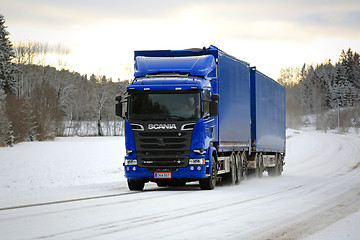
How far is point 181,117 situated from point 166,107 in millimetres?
541

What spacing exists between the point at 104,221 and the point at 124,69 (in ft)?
264

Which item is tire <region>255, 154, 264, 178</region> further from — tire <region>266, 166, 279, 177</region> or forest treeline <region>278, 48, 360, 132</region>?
forest treeline <region>278, 48, 360, 132</region>

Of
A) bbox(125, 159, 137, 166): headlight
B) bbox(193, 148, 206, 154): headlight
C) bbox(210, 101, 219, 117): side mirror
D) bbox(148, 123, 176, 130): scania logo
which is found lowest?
bbox(125, 159, 137, 166): headlight

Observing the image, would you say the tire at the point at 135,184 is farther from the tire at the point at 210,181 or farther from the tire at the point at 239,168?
the tire at the point at 239,168

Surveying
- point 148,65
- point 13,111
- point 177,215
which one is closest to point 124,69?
point 13,111

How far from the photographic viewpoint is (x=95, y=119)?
95625mm

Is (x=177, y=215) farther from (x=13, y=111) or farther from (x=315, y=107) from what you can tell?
(x=315, y=107)

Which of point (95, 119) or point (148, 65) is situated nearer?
point (148, 65)

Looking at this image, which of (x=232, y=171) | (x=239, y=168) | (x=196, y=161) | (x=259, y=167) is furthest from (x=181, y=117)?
(x=259, y=167)

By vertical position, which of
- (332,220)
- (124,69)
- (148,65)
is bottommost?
(332,220)

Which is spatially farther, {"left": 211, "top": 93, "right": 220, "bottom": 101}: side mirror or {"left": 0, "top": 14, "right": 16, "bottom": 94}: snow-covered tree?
{"left": 0, "top": 14, "right": 16, "bottom": 94}: snow-covered tree

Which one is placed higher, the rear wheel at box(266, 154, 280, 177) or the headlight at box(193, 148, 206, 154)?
the headlight at box(193, 148, 206, 154)

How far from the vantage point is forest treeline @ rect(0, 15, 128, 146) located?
185ft

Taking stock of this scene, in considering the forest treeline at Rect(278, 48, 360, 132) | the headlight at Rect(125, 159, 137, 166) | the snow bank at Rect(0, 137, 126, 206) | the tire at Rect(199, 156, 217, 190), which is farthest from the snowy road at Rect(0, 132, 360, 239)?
the forest treeline at Rect(278, 48, 360, 132)
